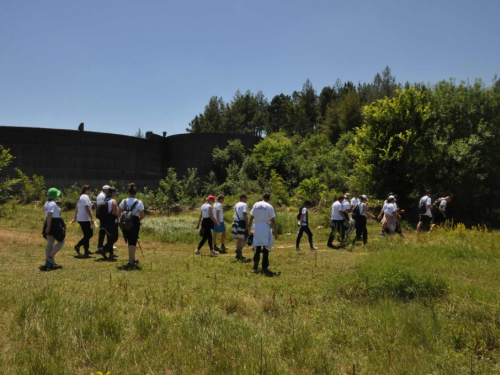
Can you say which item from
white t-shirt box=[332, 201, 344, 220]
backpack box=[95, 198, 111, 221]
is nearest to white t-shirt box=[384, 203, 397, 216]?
white t-shirt box=[332, 201, 344, 220]

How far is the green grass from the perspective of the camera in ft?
12.6

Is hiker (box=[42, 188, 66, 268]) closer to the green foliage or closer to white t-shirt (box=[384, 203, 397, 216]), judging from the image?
white t-shirt (box=[384, 203, 397, 216])

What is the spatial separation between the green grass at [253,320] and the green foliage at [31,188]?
19000mm

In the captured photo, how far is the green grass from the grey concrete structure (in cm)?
2279

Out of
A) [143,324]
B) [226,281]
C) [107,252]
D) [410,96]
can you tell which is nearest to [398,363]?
[143,324]

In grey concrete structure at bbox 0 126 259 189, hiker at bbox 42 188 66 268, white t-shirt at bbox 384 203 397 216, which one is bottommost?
hiker at bbox 42 188 66 268

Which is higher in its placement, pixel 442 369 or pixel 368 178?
pixel 368 178

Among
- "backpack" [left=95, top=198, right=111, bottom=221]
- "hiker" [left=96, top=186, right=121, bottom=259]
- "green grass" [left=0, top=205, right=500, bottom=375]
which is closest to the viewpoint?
"green grass" [left=0, top=205, right=500, bottom=375]

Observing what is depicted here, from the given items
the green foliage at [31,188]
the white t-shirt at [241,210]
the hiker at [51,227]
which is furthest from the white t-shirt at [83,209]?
the green foliage at [31,188]

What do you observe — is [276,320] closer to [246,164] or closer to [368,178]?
[368,178]

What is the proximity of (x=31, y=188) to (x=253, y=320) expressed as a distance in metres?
24.4

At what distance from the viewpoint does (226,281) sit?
7.13 metres

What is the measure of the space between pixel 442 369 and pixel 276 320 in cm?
199

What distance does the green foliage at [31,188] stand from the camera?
24.8 m
